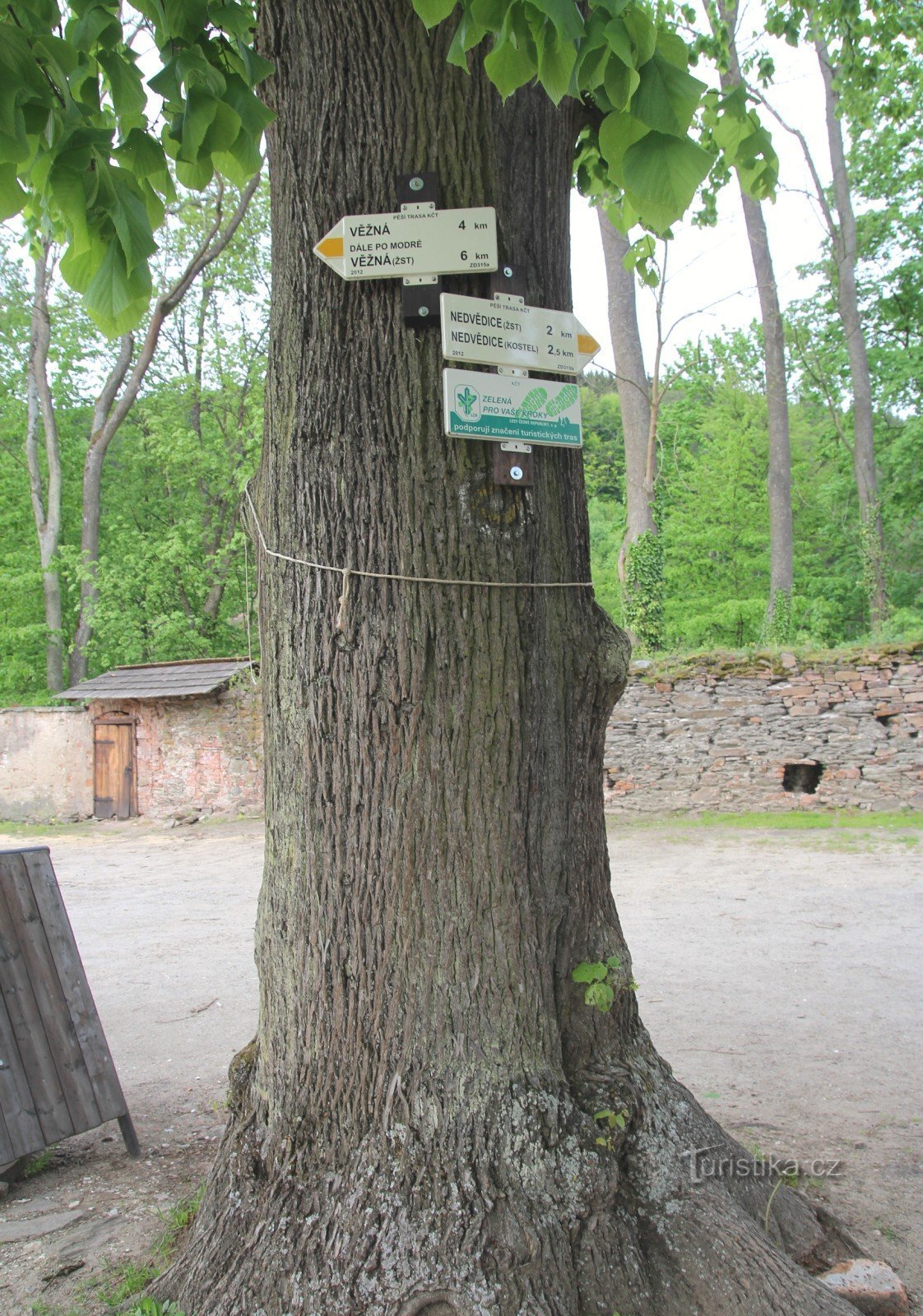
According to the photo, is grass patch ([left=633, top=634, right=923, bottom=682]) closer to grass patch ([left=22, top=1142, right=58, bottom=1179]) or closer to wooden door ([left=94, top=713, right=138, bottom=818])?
wooden door ([left=94, top=713, right=138, bottom=818])

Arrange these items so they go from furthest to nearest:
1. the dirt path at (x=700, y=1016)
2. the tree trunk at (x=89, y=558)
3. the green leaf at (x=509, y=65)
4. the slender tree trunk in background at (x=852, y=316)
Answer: the tree trunk at (x=89, y=558) < the slender tree trunk in background at (x=852, y=316) < the dirt path at (x=700, y=1016) < the green leaf at (x=509, y=65)

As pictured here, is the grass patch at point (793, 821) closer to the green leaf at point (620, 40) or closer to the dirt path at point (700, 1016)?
the dirt path at point (700, 1016)

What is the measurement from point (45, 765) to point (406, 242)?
1575cm

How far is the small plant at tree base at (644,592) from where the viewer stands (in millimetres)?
14344

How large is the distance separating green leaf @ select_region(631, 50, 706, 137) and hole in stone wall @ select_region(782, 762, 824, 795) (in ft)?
37.2

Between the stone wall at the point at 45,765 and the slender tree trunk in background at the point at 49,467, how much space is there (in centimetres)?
564

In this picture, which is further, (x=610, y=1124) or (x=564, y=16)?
(x=610, y=1124)

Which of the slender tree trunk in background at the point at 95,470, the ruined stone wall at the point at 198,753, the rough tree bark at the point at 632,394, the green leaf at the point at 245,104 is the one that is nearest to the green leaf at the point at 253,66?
the green leaf at the point at 245,104

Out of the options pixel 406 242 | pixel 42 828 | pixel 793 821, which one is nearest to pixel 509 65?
pixel 406 242

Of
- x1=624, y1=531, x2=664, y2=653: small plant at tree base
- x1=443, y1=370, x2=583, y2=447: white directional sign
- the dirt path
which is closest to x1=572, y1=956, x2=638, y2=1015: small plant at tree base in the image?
the dirt path

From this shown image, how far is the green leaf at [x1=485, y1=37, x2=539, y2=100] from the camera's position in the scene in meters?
1.88

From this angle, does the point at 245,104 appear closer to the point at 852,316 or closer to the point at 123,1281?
the point at 123,1281

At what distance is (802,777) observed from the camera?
1234 centimetres

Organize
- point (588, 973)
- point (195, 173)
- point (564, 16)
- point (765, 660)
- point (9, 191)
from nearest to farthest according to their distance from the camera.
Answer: point (564, 16) < point (9, 191) < point (588, 973) < point (195, 173) < point (765, 660)
